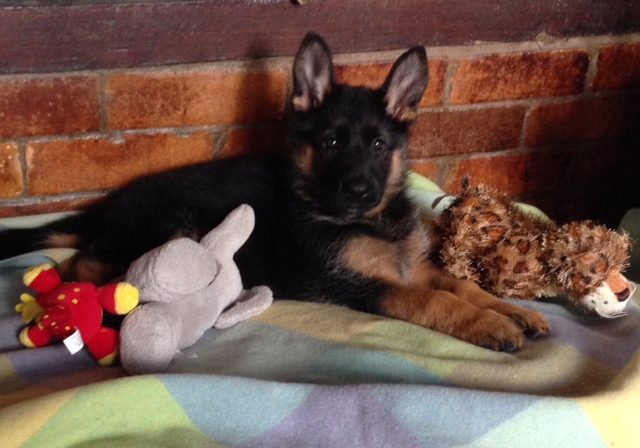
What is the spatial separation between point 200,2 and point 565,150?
132 cm

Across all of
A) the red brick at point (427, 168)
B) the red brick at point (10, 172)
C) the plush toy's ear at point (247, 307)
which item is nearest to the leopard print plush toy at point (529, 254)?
the plush toy's ear at point (247, 307)

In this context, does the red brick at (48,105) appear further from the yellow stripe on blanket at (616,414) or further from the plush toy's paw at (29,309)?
the yellow stripe on blanket at (616,414)

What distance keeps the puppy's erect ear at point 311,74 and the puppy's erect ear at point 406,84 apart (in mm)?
148

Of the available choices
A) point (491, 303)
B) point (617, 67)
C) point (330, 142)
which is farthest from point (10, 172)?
point (617, 67)

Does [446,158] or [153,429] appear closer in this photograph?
[153,429]

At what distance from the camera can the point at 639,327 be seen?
146 centimetres

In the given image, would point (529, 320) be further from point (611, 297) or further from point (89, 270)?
point (89, 270)

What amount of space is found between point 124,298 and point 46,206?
30.6 inches

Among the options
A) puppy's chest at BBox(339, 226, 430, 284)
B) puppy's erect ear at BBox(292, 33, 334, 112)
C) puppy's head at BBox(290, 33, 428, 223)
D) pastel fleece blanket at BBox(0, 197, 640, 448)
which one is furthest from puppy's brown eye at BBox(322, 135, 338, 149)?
pastel fleece blanket at BBox(0, 197, 640, 448)

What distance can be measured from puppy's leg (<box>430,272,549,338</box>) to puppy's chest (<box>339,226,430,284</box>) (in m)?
0.07

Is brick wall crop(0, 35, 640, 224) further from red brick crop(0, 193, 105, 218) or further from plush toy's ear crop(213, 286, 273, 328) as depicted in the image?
plush toy's ear crop(213, 286, 273, 328)

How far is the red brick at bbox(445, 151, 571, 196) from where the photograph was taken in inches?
90.5

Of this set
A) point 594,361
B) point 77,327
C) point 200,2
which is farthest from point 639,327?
point 200,2

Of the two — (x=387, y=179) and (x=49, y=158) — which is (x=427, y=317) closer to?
(x=387, y=179)
